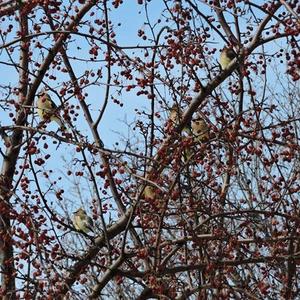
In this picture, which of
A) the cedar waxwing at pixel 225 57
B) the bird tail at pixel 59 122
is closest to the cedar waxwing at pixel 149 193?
the bird tail at pixel 59 122

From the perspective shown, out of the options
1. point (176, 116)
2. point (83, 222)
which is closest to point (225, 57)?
point (176, 116)

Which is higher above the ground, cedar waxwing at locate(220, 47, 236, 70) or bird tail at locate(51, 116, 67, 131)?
cedar waxwing at locate(220, 47, 236, 70)

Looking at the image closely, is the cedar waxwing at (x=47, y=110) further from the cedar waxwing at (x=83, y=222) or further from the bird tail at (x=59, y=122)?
the cedar waxwing at (x=83, y=222)

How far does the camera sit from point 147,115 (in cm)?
529

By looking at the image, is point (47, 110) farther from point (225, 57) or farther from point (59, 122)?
point (225, 57)

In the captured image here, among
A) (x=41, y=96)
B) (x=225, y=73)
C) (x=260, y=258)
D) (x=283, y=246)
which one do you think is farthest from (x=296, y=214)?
(x=41, y=96)

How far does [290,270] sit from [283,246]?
8.1 inches

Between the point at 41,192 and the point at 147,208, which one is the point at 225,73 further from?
the point at 41,192

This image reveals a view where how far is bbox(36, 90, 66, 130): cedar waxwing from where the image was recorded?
486 cm

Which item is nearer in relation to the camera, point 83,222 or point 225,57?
point 225,57

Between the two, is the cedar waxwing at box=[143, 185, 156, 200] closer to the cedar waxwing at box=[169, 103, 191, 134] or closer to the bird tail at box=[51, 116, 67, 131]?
the cedar waxwing at box=[169, 103, 191, 134]

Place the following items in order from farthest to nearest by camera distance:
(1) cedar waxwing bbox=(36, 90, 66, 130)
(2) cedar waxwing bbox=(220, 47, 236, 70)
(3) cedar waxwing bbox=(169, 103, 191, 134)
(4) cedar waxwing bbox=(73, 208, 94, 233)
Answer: (4) cedar waxwing bbox=(73, 208, 94, 233)
(2) cedar waxwing bbox=(220, 47, 236, 70)
(3) cedar waxwing bbox=(169, 103, 191, 134)
(1) cedar waxwing bbox=(36, 90, 66, 130)

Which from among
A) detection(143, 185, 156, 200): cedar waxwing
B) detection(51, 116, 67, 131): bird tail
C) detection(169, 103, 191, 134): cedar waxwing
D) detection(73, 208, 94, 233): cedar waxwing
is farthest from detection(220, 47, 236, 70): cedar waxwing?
detection(73, 208, 94, 233): cedar waxwing

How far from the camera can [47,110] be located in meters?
4.94
